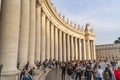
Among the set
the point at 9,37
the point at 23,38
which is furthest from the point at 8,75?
the point at 23,38

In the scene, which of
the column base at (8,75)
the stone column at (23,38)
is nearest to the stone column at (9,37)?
the column base at (8,75)

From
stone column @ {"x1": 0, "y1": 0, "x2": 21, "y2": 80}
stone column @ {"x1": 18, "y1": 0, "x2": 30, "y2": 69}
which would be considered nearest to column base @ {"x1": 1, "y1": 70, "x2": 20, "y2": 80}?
stone column @ {"x1": 0, "y1": 0, "x2": 21, "y2": 80}

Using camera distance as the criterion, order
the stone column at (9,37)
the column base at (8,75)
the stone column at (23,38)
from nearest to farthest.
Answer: the column base at (8,75), the stone column at (9,37), the stone column at (23,38)

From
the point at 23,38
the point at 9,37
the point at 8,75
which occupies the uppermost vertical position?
the point at 23,38

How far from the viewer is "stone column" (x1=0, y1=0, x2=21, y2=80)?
853 inches

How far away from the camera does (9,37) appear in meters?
22.3

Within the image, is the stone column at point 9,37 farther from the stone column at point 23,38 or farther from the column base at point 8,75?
the stone column at point 23,38

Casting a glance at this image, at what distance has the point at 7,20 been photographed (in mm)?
22297

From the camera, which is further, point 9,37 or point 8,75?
point 9,37

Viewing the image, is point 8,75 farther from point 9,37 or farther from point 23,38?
point 23,38

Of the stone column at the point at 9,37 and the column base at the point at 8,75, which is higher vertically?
the stone column at the point at 9,37

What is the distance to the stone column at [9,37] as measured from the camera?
21656 millimetres

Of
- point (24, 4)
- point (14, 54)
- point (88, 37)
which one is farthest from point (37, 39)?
point (88, 37)

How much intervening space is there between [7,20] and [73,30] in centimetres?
11018
